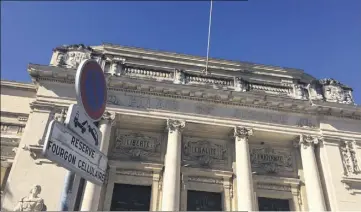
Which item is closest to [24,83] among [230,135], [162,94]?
[162,94]

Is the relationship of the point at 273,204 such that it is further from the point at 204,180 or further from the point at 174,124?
the point at 174,124

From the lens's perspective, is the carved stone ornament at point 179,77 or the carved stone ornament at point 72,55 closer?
the carved stone ornament at point 72,55

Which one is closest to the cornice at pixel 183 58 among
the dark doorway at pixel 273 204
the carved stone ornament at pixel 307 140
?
the carved stone ornament at pixel 307 140

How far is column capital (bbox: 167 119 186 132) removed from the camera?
14.3 metres

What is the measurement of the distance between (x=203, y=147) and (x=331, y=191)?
18.8ft

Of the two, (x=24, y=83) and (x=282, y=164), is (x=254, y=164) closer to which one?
(x=282, y=164)

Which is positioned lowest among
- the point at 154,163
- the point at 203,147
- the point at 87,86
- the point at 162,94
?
the point at 87,86

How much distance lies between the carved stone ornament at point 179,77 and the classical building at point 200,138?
54mm

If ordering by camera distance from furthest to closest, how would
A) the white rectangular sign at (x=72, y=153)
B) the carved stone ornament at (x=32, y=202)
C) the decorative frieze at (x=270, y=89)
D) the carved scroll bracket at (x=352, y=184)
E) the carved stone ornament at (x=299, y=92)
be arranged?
the decorative frieze at (x=270, y=89) → the carved stone ornament at (x=299, y=92) → the carved scroll bracket at (x=352, y=184) → the carved stone ornament at (x=32, y=202) → the white rectangular sign at (x=72, y=153)

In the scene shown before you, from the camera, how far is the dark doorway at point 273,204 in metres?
14.1

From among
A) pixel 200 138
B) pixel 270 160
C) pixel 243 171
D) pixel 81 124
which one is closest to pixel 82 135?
pixel 81 124

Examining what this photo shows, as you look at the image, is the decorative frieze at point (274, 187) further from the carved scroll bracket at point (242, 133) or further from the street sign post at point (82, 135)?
the street sign post at point (82, 135)

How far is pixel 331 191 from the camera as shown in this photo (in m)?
13.5

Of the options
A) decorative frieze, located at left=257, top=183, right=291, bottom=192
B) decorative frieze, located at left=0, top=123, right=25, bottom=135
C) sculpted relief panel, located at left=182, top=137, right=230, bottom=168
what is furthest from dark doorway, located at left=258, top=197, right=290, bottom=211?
decorative frieze, located at left=0, top=123, right=25, bottom=135
